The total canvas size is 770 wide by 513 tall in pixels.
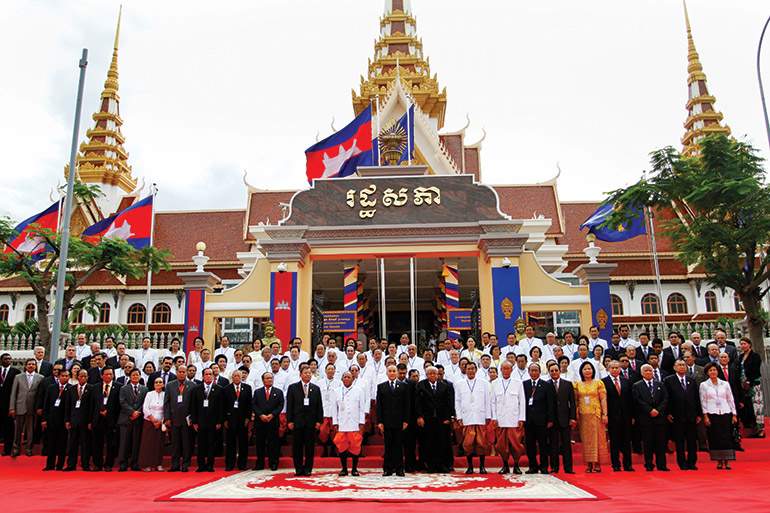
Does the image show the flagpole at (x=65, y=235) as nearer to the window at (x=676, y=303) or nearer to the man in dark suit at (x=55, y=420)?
the man in dark suit at (x=55, y=420)

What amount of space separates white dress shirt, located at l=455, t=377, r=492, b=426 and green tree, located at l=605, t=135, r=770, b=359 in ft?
22.8

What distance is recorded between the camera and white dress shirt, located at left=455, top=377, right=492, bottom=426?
9164 millimetres

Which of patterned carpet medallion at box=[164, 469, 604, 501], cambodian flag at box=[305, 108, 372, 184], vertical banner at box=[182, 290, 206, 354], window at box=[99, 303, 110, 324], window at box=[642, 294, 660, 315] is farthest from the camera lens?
window at box=[99, 303, 110, 324]

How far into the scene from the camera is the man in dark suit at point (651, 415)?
9.05 m

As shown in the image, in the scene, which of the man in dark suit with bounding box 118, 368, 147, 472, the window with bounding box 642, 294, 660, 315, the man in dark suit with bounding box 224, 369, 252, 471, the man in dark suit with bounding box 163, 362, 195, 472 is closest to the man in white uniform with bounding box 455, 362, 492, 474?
the man in dark suit with bounding box 224, 369, 252, 471

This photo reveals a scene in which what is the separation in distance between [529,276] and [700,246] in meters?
4.38

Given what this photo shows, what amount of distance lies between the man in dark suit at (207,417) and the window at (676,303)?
23703 millimetres

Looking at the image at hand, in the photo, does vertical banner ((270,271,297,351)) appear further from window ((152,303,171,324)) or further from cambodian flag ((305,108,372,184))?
window ((152,303,171,324))

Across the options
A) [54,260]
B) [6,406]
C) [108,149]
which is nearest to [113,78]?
[108,149]

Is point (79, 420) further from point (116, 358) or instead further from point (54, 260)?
point (54, 260)

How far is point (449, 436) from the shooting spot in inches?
367

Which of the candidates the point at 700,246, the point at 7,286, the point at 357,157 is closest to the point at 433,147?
the point at 357,157

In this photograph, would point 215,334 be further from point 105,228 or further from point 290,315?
point 105,228

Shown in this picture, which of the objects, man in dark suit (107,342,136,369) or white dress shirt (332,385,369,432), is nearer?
white dress shirt (332,385,369,432)
